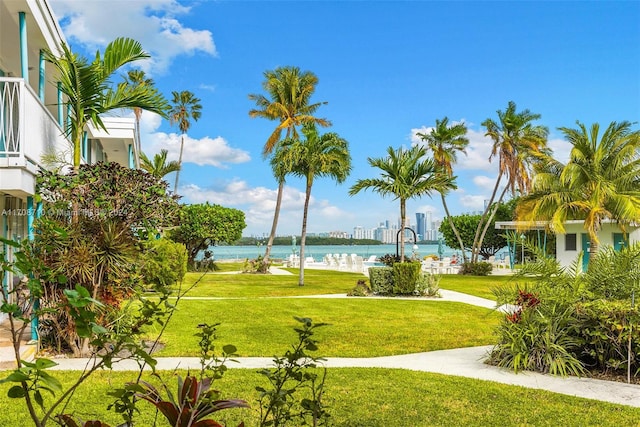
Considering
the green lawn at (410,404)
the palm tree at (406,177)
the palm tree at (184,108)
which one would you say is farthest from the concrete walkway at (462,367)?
the palm tree at (184,108)

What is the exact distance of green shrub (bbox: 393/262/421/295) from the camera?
18375 mm

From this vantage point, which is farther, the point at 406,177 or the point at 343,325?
the point at 406,177

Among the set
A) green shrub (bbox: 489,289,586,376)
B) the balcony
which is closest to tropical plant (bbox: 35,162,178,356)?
the balcony

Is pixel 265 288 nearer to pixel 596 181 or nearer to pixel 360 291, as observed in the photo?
pixel 360 291

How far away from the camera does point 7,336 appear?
875 cm

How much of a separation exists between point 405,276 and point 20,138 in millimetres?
13506

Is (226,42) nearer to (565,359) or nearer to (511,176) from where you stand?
(511,176)

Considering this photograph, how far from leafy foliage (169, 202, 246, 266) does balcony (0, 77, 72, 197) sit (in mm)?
25478

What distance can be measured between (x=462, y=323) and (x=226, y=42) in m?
17.8

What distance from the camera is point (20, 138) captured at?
283 inches

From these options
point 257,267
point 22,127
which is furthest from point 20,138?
point 257,267

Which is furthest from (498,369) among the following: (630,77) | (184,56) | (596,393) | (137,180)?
(184,56)

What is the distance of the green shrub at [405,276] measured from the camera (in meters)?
18.4

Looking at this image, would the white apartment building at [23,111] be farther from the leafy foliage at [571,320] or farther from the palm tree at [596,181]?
the palm tree at [596,181]
